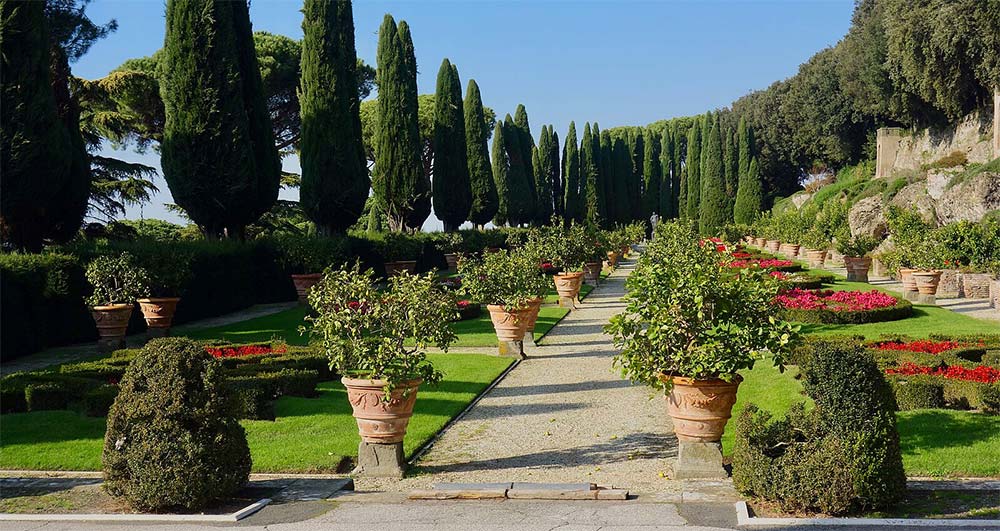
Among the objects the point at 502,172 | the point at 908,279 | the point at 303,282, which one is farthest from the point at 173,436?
the point at 502,172

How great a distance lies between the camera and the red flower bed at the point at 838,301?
16297mm

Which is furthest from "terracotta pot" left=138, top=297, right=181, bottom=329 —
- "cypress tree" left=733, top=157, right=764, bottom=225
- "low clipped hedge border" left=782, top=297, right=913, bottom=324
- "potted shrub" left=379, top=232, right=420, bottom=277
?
"cypress tree" left=733, top=157, right=764, bottom=225

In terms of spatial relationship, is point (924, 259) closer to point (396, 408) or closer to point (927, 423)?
point (927, 423)

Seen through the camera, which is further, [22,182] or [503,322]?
[22,182]

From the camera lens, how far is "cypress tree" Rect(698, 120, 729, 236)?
57.9m

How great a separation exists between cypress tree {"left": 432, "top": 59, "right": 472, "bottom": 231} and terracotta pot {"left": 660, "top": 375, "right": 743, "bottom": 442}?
28.7 m

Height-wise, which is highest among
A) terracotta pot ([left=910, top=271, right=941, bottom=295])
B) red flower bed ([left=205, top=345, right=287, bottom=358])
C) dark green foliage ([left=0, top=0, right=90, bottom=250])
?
dark green foliage ([left=0, top=0, right=90, bottom=250])

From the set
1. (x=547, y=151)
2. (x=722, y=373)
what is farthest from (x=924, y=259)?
(x=547, y=151)

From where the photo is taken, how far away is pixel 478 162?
137ft

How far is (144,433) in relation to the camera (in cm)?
611

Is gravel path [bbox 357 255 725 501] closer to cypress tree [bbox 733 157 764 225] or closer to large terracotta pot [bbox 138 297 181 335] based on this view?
large terracotta pot [bbox 138 297 181 335]

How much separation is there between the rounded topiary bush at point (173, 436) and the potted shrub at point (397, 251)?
19684 mm

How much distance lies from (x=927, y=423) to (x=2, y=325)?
1290 centimetres

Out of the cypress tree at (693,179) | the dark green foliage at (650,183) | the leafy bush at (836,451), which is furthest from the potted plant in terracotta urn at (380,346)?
the dark green foliage at (650,183)
